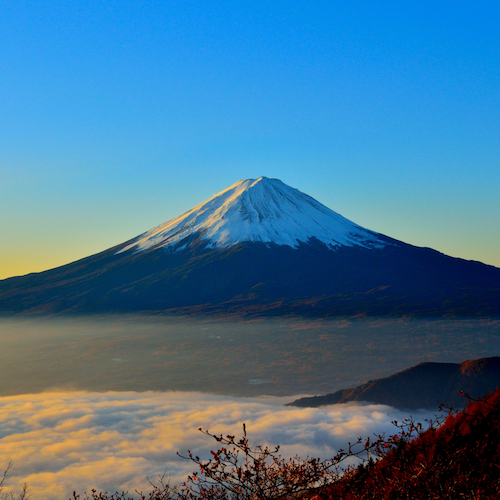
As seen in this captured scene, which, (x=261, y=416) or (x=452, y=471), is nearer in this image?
(x=452, y=471)

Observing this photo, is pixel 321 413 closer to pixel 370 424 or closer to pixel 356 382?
pixel 370 424

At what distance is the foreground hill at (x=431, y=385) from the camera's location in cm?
11531

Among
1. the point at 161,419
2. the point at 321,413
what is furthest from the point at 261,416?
the point at 161,419

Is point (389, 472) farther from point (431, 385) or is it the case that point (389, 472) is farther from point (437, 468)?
point (431, 385)

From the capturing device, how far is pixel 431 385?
12838cm

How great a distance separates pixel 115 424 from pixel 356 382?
102898mm

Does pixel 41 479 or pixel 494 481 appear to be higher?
pixel 494 481

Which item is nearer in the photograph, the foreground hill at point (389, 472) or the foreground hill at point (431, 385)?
the foreground hill at point (389, 472)

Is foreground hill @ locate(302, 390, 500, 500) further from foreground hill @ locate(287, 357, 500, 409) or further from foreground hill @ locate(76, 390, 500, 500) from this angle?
foreground hill @ locate(287, 357, 500, 409)

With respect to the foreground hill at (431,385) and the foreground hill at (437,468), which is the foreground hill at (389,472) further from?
the foreground hill at (431,385)

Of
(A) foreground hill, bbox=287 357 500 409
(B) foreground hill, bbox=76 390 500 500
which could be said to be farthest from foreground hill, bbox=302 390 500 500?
(A) foreground hill, bbox=287 357 500 409

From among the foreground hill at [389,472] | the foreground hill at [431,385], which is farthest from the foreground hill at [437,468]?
the foreground hill at [431,385]

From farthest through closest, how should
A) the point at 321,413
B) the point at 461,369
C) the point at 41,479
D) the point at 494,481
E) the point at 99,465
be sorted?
the point at 321,413, the point at 461,369, the point at 99,465, the point at 41,479, the point at 494,481

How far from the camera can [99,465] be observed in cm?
9125
